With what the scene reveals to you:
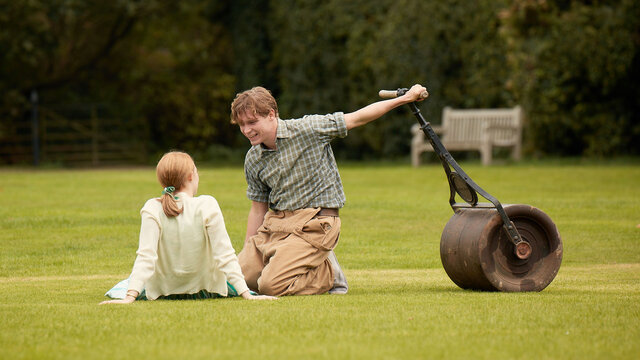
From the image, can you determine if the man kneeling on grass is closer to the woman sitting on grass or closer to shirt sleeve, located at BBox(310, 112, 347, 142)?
shirt sleeve, located at BBox(310, 112, 347, 142)

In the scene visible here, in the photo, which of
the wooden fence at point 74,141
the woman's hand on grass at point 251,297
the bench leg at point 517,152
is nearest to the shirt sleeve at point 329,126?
the woman's hand on grass at point 251,297

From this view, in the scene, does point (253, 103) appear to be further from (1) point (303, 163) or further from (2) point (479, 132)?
(2) point (479, 132)

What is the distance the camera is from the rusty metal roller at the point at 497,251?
5.96 metres

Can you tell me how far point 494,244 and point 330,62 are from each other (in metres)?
19.4

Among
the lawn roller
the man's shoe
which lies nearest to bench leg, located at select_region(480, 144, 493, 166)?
the lawn roller

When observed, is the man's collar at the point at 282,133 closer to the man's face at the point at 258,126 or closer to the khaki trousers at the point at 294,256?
the man's face at the point at 258,126

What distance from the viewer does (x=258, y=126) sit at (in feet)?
20.3

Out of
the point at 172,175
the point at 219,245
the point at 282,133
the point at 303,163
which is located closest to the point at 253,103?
the point at 282,133

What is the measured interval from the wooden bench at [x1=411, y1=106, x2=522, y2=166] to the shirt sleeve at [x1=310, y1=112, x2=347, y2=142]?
45.7 feet

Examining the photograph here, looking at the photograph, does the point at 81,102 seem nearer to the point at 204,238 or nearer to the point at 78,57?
the point at 78,57

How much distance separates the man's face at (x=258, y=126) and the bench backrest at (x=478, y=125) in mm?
14076

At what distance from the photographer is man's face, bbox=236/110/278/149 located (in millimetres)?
6156

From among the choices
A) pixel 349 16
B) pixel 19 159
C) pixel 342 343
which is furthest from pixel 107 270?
pixel 19 159

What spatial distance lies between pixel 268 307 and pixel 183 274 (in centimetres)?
73
